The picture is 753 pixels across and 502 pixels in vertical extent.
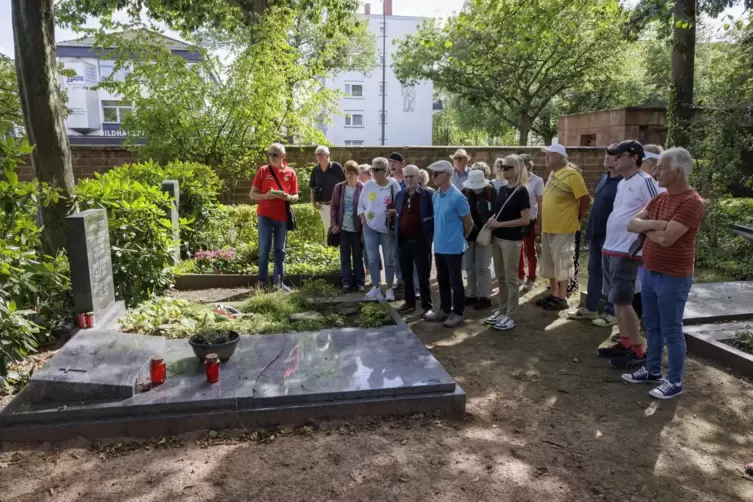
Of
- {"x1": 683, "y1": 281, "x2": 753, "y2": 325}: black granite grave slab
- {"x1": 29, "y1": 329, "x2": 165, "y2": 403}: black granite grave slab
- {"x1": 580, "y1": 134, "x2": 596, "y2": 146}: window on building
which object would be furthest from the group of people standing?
Result: {"x1": 580, "y1": 134, "x2": 596, "y2": 146}: window on building

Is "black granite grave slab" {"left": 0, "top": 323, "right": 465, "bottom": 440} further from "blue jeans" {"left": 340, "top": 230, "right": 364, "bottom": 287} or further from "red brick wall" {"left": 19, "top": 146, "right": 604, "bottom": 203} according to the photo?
"red brick wall" {"left": 19, "top": 146, "right": 604, "bottom": 203}

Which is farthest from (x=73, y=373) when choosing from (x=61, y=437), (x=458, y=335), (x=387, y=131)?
(x=387, y=131)

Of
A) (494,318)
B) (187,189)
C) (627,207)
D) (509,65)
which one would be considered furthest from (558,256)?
(509,65)

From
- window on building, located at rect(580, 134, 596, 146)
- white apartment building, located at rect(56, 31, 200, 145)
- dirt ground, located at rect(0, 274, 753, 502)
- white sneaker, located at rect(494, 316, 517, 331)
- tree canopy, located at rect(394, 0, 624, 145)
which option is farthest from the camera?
white apartment building, located at rect(56, 31, 200, 145)

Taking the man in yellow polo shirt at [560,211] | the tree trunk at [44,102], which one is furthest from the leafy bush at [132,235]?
the man in yellow polo shirt at [560,211]

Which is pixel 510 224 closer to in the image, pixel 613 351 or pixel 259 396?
pixel 613 351

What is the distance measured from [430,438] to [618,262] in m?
2.36

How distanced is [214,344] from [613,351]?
141 inches

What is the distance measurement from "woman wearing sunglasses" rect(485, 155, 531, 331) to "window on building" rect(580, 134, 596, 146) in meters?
11.8

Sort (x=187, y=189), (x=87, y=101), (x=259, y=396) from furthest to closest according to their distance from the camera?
(x=87, y=101), (x=187, y=189), (x=259, y=396)

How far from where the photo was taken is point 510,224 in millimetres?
5957

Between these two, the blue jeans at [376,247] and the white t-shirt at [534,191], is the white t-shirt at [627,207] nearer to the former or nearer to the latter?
the white t-shirt at [534,191]

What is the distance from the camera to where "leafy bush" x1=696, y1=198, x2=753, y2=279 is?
877 centimetres

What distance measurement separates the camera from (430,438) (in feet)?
12.4
